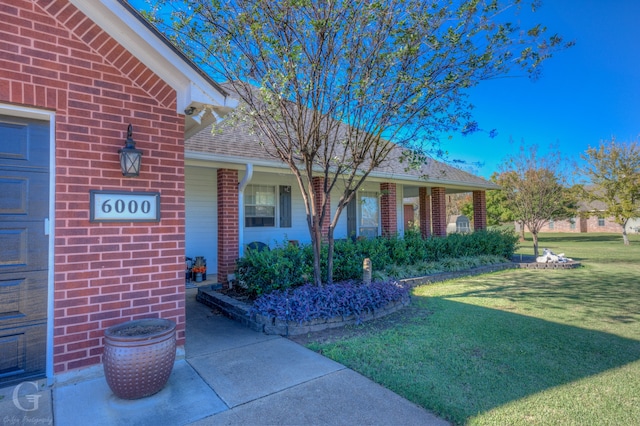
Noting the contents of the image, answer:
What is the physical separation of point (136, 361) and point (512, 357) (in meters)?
4.09

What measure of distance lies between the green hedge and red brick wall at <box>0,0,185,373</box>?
2330mm

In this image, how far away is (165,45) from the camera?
11.6ft

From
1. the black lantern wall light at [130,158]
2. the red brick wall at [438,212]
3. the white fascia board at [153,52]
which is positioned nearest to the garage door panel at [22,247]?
the black lantern wall light at [130,158]

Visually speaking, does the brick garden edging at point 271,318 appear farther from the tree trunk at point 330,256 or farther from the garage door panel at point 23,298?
the garage door panel at point 23,298

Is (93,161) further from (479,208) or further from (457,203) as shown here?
(457,203)

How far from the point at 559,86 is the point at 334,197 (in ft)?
28.5

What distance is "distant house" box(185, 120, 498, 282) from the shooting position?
7.70m

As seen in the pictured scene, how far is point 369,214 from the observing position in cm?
1378

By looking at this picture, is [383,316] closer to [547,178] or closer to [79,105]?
[79,105]

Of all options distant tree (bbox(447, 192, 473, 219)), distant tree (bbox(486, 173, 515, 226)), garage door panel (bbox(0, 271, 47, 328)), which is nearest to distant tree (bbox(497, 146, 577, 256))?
garage door panel (bbox(0, 271, 47, 328))

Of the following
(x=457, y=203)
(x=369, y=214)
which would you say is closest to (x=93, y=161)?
(x=369, y=214)

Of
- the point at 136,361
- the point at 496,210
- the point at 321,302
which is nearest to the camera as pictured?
the point at 136,361

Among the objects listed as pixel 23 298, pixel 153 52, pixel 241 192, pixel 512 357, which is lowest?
pixel 512 357

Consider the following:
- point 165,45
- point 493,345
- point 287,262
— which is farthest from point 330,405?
point 165,45
